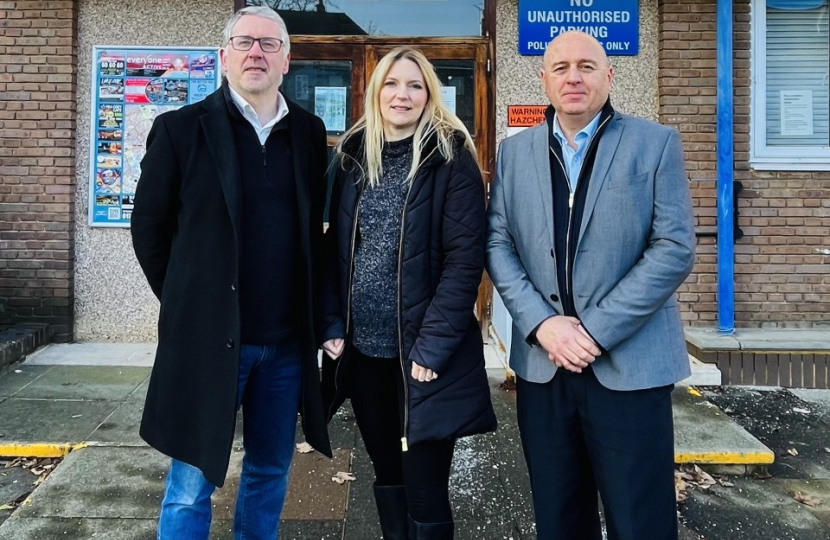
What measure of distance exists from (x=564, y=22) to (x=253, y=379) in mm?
4436

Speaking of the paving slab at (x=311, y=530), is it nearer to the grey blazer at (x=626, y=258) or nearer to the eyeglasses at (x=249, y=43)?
the grey blazer at (x=626, y=258)

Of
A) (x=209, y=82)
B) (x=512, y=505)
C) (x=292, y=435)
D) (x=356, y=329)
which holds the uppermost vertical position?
(x=209, y=82)

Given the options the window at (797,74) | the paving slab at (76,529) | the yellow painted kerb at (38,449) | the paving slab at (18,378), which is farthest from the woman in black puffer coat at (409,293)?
the window at (797,74)

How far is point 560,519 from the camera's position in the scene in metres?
2.07

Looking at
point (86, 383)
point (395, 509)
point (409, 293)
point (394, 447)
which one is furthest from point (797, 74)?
point (86, 383)

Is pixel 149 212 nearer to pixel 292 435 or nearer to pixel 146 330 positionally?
pixel 292 435

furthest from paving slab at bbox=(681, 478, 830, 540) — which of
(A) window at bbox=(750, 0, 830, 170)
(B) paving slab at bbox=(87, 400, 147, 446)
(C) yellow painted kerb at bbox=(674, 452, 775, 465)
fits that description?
(A) window at bbox=(750, 0, 830, 170)

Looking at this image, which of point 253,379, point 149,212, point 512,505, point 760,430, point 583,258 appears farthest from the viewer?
point 760,430

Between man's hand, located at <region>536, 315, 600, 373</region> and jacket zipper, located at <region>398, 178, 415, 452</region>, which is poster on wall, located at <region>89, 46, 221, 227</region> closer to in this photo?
jacket zipper, located at <region>398, 178, 415, 452</region>

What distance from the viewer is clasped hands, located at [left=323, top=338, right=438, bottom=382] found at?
6.74 ft

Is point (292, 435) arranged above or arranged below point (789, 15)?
below

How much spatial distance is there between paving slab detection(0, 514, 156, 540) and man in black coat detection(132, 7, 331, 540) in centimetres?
84

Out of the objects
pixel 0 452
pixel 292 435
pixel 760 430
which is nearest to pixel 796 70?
pixel 760 430

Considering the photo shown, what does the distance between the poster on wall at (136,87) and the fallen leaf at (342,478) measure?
3329mm
